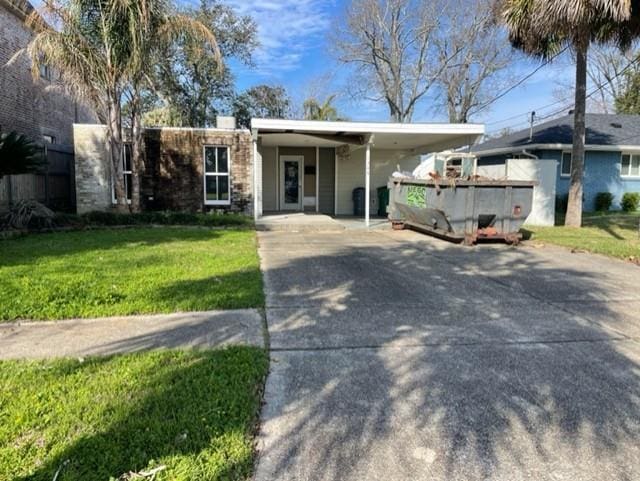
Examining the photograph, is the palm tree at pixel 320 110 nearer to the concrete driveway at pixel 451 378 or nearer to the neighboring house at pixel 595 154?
the neighboring house at pixel 595 154

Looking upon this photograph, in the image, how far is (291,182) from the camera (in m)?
17.9

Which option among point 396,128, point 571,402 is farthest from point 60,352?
point 396,128

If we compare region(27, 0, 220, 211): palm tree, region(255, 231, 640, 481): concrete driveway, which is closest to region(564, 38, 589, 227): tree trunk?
region(255, 231, 640, 481): concrete driveway

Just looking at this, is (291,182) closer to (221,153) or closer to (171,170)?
(221,153)

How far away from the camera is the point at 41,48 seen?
1173cm

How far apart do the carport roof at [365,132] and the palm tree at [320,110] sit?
14134 mm

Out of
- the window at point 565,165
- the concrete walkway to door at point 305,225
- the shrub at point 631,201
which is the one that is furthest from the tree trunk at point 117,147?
the shrub at point 631,201

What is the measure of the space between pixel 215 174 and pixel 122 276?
365 inches

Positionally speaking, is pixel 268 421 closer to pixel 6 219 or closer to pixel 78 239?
pixel 78 239

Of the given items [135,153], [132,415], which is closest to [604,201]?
[135,153]

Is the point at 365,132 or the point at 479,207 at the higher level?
the point at 365,132

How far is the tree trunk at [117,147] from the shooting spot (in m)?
12.5

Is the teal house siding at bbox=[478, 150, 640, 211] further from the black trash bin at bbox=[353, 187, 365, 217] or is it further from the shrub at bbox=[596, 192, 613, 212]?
the black trash bin at bbox=[353, 187, 365, 217]

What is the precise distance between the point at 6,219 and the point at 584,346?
1220cm
